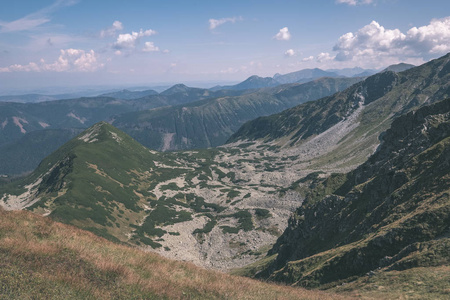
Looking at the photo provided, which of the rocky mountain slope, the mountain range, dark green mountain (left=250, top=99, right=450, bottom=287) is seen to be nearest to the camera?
dark green mountain (left=250, top=99, right=450, bottom=287)

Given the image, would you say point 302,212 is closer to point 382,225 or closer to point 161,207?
point 382,225

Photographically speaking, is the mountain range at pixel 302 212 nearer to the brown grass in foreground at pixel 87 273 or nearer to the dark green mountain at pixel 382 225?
the dark green mountain at pixel 382 225

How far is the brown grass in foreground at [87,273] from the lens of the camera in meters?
10.8

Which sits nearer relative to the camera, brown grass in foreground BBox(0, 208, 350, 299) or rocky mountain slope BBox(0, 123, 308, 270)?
brown grass in foreground BBox(0, 208, 350, 299)

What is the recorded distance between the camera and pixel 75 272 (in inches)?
484

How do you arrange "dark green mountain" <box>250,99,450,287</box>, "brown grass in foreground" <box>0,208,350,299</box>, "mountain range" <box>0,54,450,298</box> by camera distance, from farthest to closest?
1. "mountain range" <box>0,54,450,298</box>
2. "dark green mountain" <box>250,99,450,287</box>
3. "brown grass in foreground" <box>0,208,350,299</box>

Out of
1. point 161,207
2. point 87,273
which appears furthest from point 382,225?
point 161,207

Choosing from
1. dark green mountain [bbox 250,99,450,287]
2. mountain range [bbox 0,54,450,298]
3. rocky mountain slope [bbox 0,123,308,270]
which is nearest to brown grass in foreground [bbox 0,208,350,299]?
mountain range [bbox 0,54,450,298]

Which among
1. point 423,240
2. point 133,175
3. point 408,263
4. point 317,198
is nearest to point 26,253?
point 408,263

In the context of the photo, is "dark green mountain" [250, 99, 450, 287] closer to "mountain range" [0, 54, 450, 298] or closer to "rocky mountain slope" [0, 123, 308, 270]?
"mountain range" [0, 54, 450, 298]

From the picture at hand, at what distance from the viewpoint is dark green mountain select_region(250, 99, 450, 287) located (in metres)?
26.9

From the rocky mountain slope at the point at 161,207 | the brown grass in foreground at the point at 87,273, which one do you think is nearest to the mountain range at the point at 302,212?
the rocky mountain slope at the point at 161,207

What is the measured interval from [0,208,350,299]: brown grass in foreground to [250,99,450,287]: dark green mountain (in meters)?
16.4

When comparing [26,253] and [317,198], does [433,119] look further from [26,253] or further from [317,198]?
[26,253]
